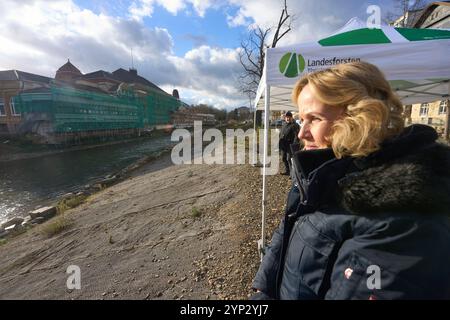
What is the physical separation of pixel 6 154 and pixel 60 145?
5.48 m

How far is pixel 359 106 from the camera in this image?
1.05 meters

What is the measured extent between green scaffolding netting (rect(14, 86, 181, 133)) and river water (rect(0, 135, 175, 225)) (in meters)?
8.45

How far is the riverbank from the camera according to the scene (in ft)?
11.3

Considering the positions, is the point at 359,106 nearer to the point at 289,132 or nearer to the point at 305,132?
the point at 305,132

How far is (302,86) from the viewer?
1413 mm

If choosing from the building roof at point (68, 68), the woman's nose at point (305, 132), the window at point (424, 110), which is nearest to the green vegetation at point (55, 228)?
the woman's nose at point (305, 132)

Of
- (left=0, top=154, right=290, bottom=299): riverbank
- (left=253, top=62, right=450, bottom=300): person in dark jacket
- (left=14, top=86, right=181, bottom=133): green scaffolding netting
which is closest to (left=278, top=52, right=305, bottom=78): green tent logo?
(left=253, top=62, right=450, bottom=300): person in dark jacket

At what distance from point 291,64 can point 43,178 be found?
61.6ft

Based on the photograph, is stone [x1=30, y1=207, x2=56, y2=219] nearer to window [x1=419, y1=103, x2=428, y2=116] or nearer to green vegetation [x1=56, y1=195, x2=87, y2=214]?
green vegetation [x1=56, y1=195, x2=87, y2=214]

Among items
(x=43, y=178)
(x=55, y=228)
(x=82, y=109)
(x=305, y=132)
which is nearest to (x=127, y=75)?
(x=82, y=109)

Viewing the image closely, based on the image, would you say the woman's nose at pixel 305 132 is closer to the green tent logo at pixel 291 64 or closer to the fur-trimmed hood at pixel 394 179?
the fur-trimmed hood at pixel 394 179

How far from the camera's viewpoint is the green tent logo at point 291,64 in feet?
10.1

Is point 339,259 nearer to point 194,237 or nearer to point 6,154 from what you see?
point 194,237

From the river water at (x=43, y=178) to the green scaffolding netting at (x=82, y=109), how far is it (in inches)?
333
